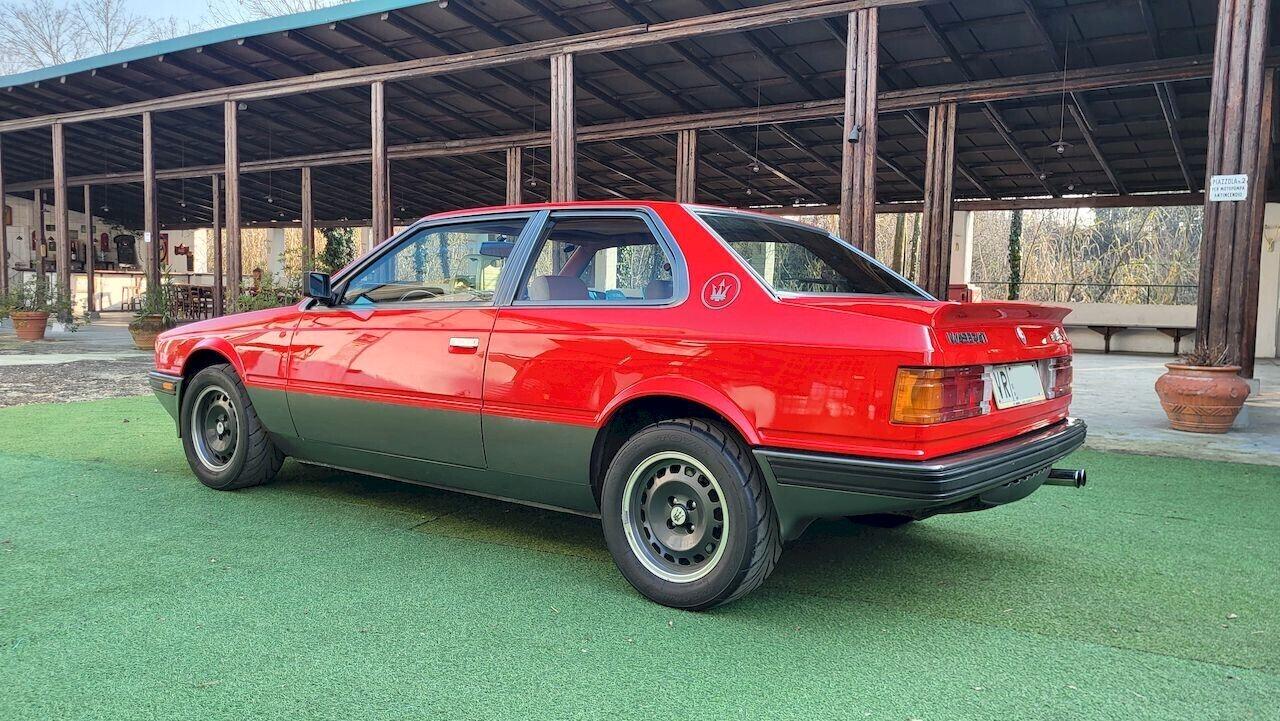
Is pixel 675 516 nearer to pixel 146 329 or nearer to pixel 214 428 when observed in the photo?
pixel 214 428

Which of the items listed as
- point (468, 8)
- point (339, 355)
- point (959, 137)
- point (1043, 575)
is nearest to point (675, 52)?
point (468, 8)

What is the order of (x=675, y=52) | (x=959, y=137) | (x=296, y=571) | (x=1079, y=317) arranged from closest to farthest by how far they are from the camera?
(x=296, y=571), (x=675, y=52), (x=959, y=137), (x=1079, y=317)

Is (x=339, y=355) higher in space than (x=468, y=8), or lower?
lower

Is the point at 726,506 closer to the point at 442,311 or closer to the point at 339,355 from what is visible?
the point at 442,311

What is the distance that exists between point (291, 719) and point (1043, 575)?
2.69 m

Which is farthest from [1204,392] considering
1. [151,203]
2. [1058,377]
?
[151,203]

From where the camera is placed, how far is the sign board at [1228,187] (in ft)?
20.8

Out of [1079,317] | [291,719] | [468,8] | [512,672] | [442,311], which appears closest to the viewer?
[291,719]

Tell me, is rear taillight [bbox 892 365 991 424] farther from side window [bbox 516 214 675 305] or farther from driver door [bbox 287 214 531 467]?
driver door [bbox 287 214 531 467]

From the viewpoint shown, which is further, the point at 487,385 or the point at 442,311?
the point at 442,311

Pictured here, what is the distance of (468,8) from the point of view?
9.84m

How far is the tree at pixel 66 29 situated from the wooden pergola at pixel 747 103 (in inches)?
573

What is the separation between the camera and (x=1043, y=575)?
3279 millimetres

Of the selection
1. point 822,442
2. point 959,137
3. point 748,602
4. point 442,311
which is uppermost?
point 959,137
